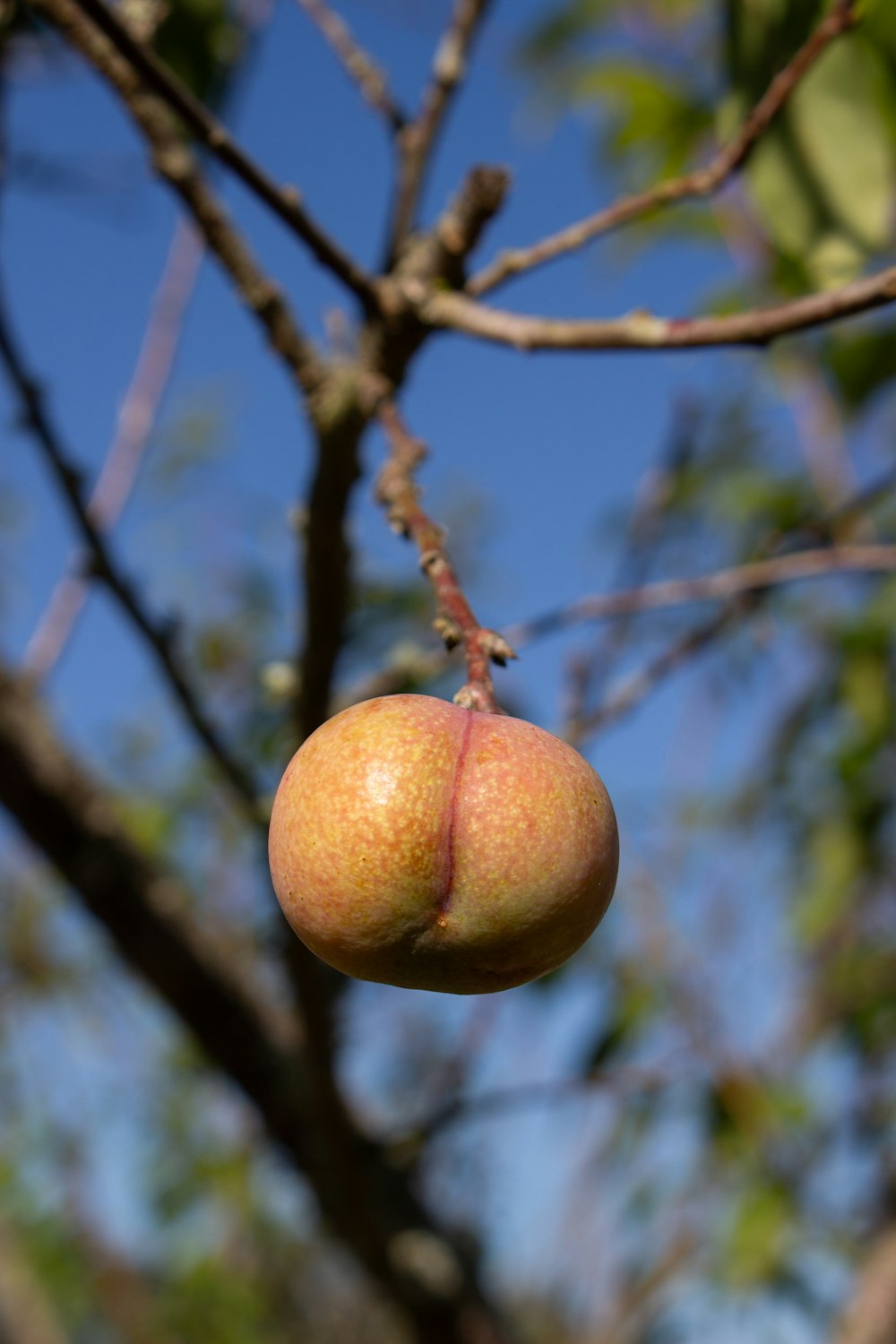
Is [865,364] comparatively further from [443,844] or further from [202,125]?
[443,844]

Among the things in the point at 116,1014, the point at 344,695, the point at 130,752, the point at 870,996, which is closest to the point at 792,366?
the point at 870,996

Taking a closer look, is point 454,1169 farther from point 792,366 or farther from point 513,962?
point 513,962

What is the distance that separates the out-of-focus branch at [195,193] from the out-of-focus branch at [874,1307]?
3132 mm

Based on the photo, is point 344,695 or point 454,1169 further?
point 454,1169

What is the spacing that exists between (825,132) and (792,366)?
3.12 meters

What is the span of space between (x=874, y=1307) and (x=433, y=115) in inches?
130

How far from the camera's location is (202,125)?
1.11 metres

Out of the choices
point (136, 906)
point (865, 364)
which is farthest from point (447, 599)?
point (136, 906)

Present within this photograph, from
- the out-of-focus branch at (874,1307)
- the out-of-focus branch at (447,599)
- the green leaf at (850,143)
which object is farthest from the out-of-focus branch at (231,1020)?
the green leaf at (850,143)

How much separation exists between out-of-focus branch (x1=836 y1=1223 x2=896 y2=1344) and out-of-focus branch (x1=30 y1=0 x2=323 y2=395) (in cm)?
313

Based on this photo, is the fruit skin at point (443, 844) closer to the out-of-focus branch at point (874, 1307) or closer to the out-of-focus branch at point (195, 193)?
the out-of-focus branch at point (195, 193)

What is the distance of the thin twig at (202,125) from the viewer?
1.06m

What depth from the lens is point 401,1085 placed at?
8.91 metres

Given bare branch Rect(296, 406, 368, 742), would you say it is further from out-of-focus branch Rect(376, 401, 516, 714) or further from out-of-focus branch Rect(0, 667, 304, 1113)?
out-of-focus branch Rect(0, 667, 304, 1113)
